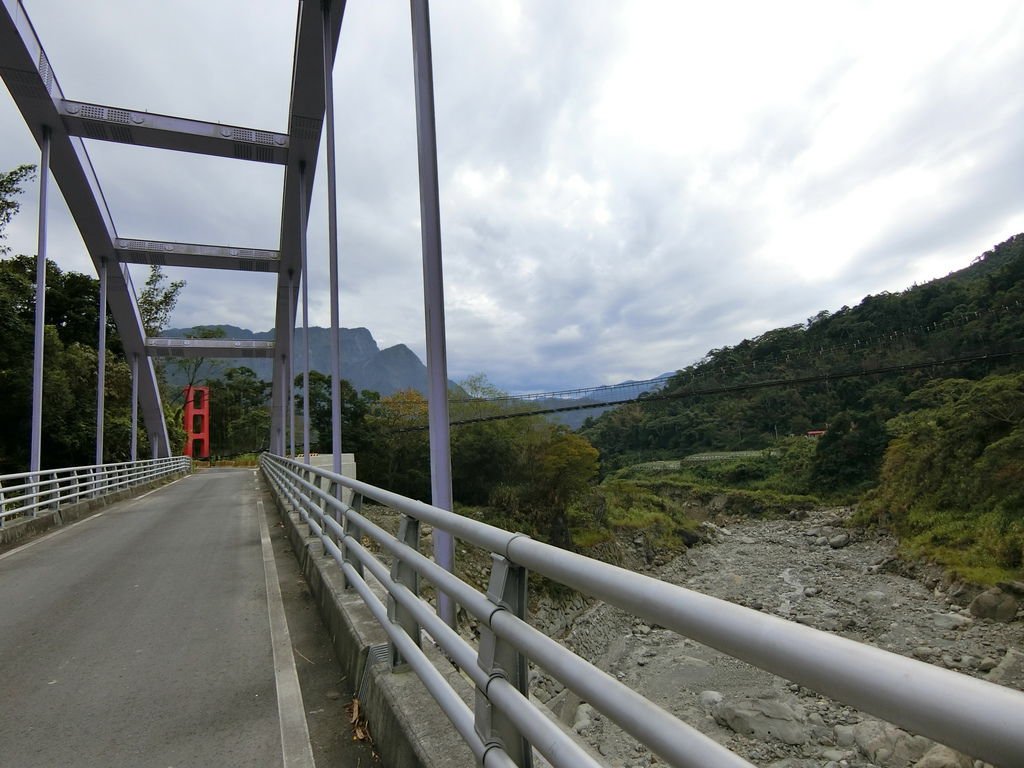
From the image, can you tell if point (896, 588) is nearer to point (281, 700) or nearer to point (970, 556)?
point (970, 556)

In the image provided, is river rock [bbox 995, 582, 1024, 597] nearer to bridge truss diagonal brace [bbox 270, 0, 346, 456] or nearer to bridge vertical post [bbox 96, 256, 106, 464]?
bridge truss diagonal brace [bbox 270, 0, 346, 456]

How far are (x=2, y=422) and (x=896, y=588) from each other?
3632 cm

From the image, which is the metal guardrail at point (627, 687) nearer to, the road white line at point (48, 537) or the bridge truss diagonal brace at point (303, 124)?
the road white line at point (48, 537)

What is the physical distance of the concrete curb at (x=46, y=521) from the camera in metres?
8.20

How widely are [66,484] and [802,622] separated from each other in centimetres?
2581

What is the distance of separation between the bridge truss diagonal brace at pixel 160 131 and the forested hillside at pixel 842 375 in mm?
22034

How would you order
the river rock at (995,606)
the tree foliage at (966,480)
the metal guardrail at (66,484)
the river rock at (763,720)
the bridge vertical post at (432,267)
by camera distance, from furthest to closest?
the tree foliage at (966,480) → the river rock at (995,606) → the river rock at (763,720) → the metal guardrail at (66,484) → the bridge vertical post at (432,267)

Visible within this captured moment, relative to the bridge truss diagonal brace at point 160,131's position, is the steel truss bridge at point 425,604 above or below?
below

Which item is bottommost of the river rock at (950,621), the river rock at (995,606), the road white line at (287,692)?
the river rock at (950,621)

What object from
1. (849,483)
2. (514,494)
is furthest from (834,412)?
(514,494)

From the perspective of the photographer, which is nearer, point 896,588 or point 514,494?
point 896,588

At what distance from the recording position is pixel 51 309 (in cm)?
2552

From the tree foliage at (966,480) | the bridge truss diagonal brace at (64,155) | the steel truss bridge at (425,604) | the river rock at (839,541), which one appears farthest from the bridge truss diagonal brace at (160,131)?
the river rock at (839,541)

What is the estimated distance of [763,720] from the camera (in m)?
12.8
